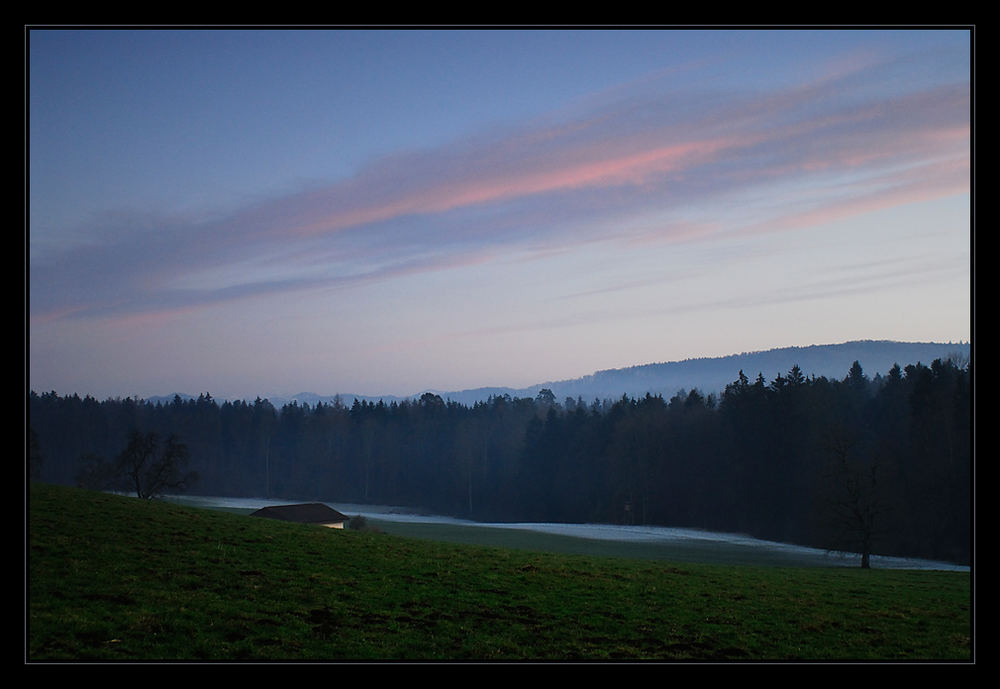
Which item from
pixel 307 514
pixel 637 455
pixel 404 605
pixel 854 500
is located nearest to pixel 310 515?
pixel 307 514

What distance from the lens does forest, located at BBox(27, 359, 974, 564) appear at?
68500mm

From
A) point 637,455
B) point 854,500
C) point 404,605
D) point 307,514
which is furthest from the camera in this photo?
point 637,455

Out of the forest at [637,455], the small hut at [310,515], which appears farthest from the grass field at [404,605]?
the small hut at [310,515]

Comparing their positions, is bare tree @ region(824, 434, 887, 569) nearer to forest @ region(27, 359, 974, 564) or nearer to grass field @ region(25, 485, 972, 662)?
forest @ region(27, 359, 974, 564)

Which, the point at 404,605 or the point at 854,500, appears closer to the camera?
the point at 404,605

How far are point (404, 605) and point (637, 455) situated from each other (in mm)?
95050

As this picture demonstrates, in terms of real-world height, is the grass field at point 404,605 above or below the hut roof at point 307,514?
above

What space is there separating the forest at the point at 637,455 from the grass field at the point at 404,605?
5.54m

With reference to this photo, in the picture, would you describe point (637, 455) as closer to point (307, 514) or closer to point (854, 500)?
point (854, 500)

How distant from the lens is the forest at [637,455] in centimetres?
6850

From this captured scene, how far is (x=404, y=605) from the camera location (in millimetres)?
20281

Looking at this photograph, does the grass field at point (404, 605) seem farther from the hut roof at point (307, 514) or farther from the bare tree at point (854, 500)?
the hut roof at point (307, 514)
